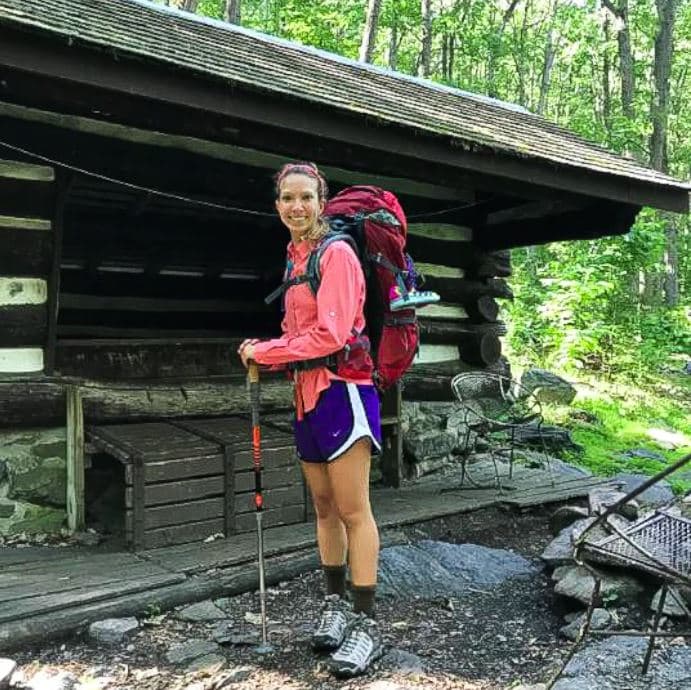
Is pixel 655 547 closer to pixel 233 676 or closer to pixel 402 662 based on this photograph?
pixel 402 662

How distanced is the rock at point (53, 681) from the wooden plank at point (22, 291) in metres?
2.40

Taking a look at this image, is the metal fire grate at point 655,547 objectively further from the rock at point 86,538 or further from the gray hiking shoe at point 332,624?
the rock at point 86,538

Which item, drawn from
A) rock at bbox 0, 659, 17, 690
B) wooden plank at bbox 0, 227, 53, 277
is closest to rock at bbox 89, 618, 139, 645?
rock at bbox 0, 659, 17, 690

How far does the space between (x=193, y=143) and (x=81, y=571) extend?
9.53ft

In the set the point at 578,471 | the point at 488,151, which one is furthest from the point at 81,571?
the point at 578,471

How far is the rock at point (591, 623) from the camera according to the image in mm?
3369

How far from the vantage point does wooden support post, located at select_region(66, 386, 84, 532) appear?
4652mm

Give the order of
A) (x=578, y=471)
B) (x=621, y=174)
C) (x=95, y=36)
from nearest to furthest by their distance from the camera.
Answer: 1. (x=95, y=36)
2. (x=621, y=174)
3. (x=578, y=471)

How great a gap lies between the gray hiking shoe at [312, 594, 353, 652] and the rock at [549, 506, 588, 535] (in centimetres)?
225

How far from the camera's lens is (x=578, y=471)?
6797 millimetres

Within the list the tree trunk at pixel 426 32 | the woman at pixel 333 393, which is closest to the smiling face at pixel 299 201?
the woman at pixel 333 393

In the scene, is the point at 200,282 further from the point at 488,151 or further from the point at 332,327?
the point at 332,327

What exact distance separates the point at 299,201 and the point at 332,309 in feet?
1.52

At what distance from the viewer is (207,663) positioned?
3.02 metres
